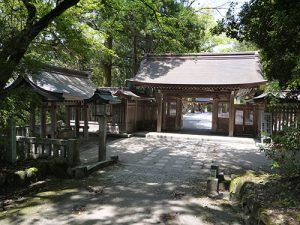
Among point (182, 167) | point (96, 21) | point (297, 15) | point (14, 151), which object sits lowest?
point (182, 167)

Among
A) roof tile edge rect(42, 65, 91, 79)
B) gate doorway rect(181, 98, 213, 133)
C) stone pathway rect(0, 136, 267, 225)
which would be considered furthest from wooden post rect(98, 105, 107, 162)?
gate doorway rect(181, 98, 213, 133)

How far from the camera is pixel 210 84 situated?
53.3ft

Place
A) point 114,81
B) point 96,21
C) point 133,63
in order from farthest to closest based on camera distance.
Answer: point 114,81, point 133,63, point 96,21

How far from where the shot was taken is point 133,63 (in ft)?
86.5

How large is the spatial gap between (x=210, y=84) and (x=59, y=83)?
827cm

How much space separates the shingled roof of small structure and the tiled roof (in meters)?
3.36

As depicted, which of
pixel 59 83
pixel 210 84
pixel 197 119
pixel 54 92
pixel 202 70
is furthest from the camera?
pixel 197 119

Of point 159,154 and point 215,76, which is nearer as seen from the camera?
point 159,154

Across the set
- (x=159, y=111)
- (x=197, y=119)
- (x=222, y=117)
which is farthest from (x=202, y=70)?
(x=197, y=119)

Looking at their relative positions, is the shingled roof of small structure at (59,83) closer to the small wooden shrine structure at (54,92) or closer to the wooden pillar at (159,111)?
the small wooden shrine structure at (54,92)

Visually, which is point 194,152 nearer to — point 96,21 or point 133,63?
point 96,21

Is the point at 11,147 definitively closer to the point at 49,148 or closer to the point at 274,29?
the point at 49,148

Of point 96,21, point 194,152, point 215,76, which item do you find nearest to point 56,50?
point 96,21

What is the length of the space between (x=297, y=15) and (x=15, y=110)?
5987 mm
